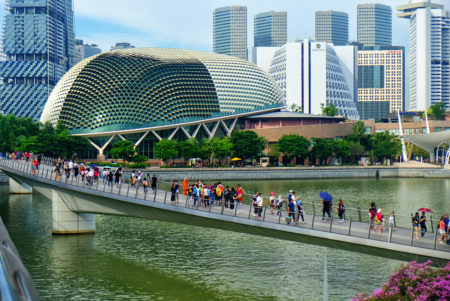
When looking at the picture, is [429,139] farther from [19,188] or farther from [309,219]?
[309,219]

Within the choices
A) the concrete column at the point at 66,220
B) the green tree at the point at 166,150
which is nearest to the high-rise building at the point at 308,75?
the green tree at the point at 166,150

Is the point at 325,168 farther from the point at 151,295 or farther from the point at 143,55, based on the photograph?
the point at 151,295

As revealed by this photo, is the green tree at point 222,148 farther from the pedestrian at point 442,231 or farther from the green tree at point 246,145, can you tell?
the pedestrian at point 442,231

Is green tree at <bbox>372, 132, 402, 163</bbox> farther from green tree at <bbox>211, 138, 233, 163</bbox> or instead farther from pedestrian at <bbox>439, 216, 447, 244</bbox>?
pedestrian at <bbox>439, 216, 447, 244</bbox>

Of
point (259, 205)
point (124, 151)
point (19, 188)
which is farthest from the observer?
point (124, 151)

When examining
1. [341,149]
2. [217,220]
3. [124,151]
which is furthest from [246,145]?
[217,220]

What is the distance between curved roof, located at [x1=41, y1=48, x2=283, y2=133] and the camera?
99250 mm

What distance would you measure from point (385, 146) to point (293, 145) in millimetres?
21561

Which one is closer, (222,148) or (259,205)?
(259,205)

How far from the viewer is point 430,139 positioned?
9838 centimetres

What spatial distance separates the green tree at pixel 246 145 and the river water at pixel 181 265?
54963 mm

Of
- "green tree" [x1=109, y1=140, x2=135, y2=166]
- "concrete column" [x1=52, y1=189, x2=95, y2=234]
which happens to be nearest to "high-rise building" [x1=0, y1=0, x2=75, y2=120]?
"green tree" [x1=109, y1=140, x2=135, y2=166]

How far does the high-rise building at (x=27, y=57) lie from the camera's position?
180m

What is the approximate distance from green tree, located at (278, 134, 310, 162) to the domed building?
16.6m
